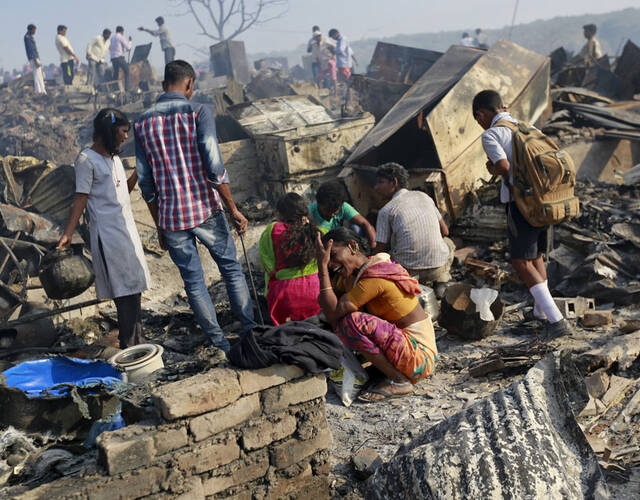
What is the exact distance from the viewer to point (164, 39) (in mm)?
21359

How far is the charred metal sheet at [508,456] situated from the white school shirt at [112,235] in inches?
104

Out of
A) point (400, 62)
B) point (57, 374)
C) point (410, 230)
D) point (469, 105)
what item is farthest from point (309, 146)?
point (400, 62)

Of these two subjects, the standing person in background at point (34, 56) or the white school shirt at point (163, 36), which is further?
the white school shirt at point (163, 36)

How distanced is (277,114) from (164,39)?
15250 mm

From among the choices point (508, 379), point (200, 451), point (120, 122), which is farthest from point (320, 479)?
point (120, 122)

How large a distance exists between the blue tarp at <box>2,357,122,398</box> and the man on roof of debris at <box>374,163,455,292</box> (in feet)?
8.07

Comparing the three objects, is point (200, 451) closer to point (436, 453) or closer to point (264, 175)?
point (436, 453)

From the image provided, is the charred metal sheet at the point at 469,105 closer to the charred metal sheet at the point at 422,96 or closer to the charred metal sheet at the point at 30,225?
the charred metal sheet at the point at 422,96

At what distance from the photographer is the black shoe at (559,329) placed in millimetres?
4246

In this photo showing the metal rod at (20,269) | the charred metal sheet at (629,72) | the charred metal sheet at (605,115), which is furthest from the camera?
the charred metal sheet at (629,72)

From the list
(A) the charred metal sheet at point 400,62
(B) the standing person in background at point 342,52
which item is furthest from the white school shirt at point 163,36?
(A) the charred metal sheet at point 400,62

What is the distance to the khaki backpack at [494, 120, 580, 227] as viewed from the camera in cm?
398

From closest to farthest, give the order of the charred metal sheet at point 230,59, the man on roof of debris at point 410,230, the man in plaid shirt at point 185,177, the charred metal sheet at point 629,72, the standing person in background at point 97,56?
1. the man in plaid shirt at point 185,177
2. the man on roof of debris at point 410,230
3. the charred metal sheet at point 629,72
4. the standing person in background at point 97,56
5. the charred metal sheet at point 230,59

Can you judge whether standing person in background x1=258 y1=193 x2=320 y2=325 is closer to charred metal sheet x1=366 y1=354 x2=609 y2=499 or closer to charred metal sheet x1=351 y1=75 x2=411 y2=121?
charred metal sheet x1=366 y1=354 x2=609 y2=499
